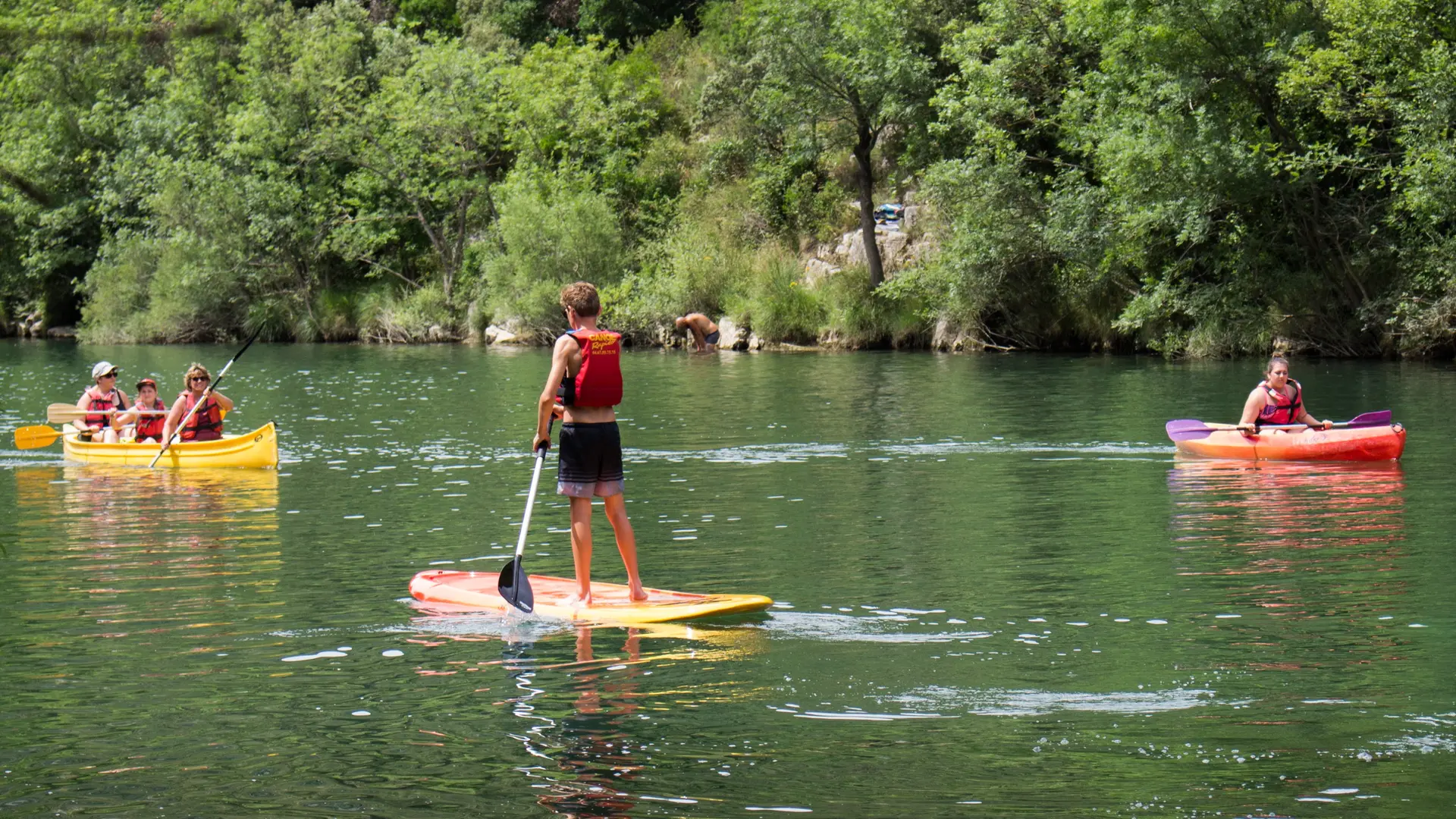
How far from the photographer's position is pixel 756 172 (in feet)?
165

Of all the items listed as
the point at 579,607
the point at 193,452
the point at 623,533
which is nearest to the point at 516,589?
the point at 579,607

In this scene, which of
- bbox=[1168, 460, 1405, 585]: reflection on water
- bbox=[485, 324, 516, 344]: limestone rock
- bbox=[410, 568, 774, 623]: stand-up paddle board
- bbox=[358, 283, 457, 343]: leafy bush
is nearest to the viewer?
bbox=[410, 568, 774, 623]: stand-up paddle board

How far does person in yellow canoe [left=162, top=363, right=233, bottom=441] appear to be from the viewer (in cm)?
1859

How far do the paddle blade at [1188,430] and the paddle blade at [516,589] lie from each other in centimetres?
1042

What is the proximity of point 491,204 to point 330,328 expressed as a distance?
7.32 meters

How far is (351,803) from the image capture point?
620cm

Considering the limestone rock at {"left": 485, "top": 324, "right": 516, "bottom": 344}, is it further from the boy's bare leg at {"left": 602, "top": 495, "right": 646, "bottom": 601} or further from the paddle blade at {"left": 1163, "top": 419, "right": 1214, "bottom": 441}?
the boy's bare leg at {"left": 602, "top": 495, "right": 646, "bottom": 601}

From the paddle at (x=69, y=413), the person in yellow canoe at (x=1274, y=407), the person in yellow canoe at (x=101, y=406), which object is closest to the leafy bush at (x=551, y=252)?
the person in yellow canoe at (x=101, y=406)

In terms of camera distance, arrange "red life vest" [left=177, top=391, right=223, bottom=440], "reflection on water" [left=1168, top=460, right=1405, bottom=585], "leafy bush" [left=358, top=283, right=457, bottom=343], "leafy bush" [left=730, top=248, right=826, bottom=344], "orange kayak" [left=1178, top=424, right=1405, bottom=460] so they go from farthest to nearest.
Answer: "leafy bush" [left=358, top=283, right=457, bottom=343], "leafy bush" [left=730, top=248, right=826, bottom=344], "red life vest" [left=177, top=391, right=223, bottom=440], "orange kayak" [left=1178, top=424, right=1405, bottom=460], "reflection on water" [left=1168, top=460, right=1405, bottom=585]

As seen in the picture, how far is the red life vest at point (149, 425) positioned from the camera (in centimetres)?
1950

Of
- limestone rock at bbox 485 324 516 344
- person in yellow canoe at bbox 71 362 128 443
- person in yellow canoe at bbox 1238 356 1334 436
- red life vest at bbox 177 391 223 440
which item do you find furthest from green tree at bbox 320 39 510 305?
person in yellow canoe at bbox 1238 356 1334 436

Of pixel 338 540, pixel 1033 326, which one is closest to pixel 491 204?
pixel 1033 326

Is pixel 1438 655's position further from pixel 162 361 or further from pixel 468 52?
pixel 468 52

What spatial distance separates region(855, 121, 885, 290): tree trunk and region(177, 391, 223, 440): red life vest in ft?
87.8
